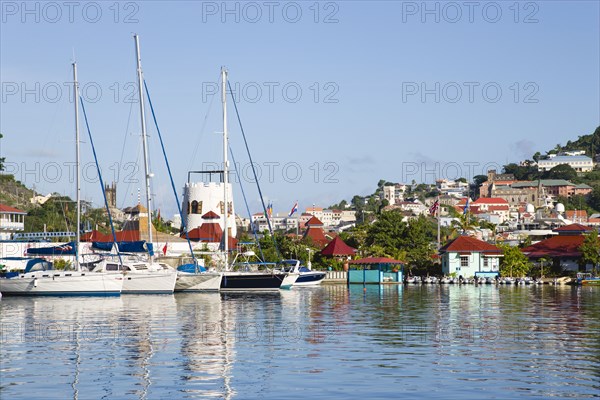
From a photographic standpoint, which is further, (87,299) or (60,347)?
(87,299)

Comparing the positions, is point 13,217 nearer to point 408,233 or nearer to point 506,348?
point 408,233

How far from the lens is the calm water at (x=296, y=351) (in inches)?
1059

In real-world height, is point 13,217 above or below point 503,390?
above

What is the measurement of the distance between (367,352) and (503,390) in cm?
859

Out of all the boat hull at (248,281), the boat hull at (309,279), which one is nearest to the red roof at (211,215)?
the boat hull at (309,279)

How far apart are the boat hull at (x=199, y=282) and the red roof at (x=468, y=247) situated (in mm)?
35892

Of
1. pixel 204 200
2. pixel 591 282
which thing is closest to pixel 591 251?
pixel 591 282

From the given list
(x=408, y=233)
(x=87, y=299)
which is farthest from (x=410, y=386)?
(x=408, y=233)

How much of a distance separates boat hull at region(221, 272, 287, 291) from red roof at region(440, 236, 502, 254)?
32056 millimetres

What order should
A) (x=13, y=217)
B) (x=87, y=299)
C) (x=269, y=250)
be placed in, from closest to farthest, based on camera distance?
1. (x=87, y=299)
2. (x=269, y=250)
3. (x=13, y=217)

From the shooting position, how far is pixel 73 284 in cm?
6606

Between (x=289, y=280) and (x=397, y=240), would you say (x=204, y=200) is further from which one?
(x=289, y=280)

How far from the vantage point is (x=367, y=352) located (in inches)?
1355

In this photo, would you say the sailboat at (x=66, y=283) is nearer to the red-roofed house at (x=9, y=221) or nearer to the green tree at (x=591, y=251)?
the red-roofed house at (x=9, y=221)
